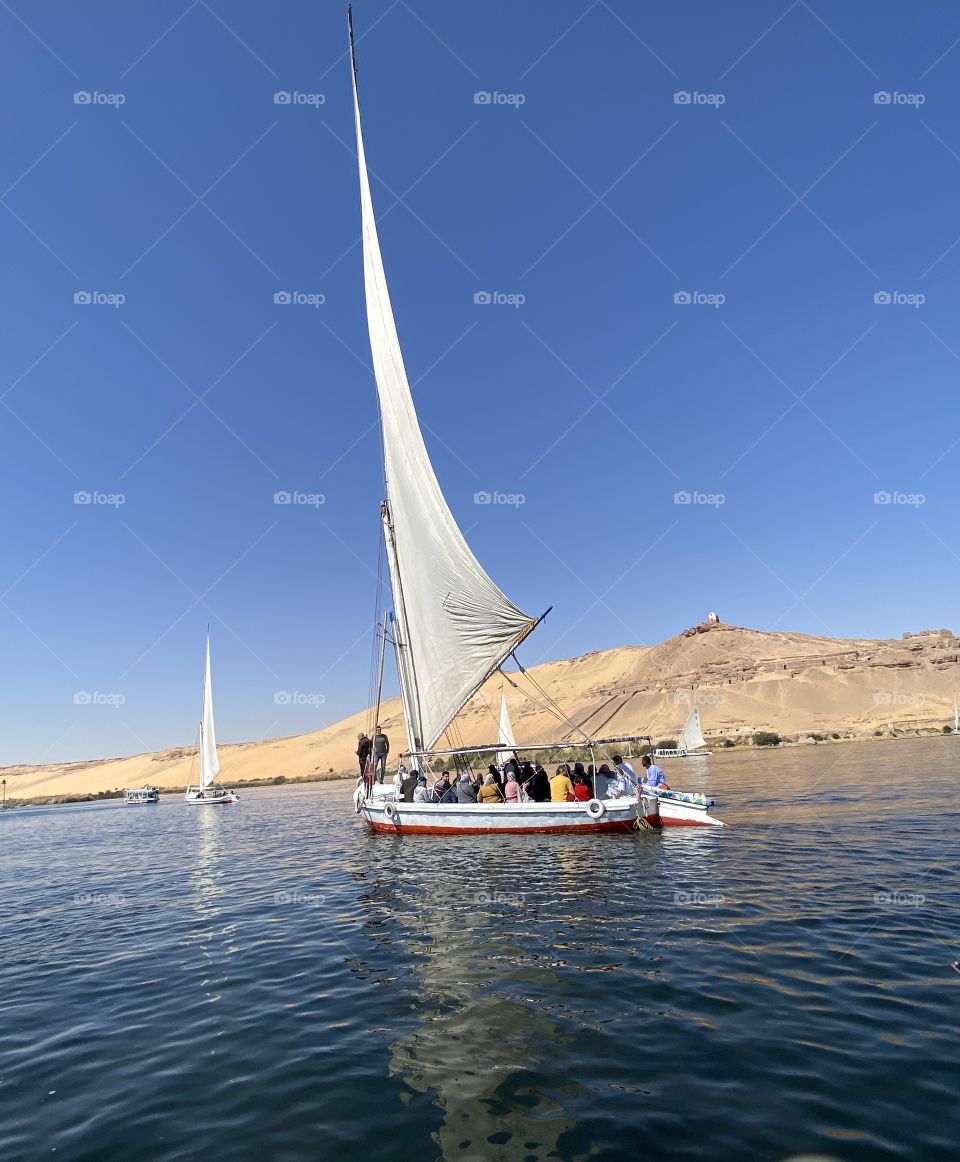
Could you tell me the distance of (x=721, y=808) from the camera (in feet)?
87.6

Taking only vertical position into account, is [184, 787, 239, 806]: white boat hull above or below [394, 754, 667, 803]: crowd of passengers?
below

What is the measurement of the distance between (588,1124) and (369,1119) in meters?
1.96

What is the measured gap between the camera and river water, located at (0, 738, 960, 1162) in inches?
221

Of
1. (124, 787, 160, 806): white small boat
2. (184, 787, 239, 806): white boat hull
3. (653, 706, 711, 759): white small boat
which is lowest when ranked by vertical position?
(124, 787, 160, 806): white small boat

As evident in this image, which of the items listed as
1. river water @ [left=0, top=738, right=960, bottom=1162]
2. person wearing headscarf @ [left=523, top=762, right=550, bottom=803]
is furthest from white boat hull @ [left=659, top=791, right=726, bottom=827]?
person wearing headscarf @ [left=523, top=762, right=550, bottom=803]

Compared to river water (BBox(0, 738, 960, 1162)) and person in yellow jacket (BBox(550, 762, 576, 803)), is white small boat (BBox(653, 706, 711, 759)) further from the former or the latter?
river water (BBox(0, 738, 960, 1162))

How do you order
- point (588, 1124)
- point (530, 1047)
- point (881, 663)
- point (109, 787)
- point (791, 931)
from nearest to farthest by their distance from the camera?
point (588, 1124), point (530, 1047), point (791, 931), point (881, 663), point (109, 787)

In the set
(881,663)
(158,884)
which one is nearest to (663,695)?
(881,663)

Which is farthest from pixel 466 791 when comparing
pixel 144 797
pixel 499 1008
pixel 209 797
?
pixel 144 797

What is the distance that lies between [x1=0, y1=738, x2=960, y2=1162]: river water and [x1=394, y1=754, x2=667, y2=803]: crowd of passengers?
4682mm

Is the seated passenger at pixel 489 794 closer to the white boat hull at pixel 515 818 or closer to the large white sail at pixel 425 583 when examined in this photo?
the white boat hull at pixel 515 818

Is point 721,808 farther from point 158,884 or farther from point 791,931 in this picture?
point 158,884

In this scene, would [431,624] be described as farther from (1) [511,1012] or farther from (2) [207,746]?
(2) [207,746]

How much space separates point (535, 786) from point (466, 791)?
2.73 metres
